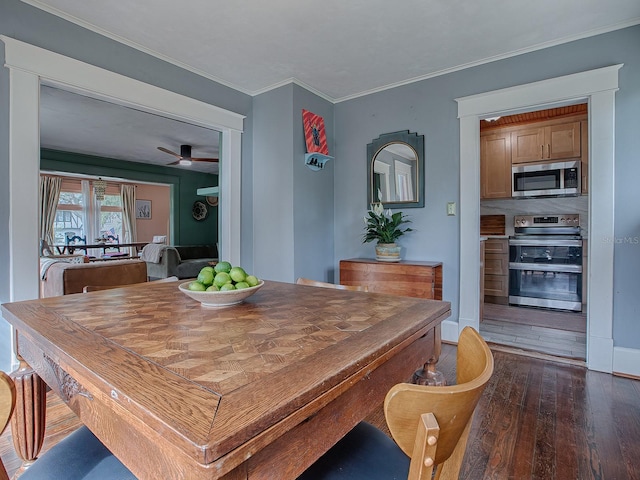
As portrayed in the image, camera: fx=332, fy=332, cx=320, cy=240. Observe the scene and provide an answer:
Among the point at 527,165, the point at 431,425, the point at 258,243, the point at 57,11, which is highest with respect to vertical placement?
the point at 57,11

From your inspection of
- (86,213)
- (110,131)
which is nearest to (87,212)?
(86,213)

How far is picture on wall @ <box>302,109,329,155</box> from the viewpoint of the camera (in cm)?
320

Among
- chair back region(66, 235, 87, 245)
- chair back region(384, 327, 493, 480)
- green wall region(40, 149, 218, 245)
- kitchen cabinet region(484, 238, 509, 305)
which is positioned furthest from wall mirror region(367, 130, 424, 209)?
chair back region(66, 235, 87, 245)

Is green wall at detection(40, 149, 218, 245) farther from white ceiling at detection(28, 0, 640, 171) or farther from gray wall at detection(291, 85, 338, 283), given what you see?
gray wall at detection(291, 85, 338, 283)

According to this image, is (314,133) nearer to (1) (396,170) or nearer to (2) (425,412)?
(1) (396,170)

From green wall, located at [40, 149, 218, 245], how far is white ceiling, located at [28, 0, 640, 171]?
14.9 ft

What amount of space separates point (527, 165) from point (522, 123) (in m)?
0.54

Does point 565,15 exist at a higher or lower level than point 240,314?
higher

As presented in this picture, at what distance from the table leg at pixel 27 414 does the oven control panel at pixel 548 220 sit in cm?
487

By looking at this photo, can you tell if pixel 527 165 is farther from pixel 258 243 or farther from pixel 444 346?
pixel 258 243

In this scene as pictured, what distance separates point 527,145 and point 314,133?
278 cm

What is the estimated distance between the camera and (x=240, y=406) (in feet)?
1.63

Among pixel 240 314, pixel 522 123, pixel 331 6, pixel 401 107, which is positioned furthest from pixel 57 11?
pixel 522 123

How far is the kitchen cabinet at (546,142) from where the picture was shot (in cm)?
386
